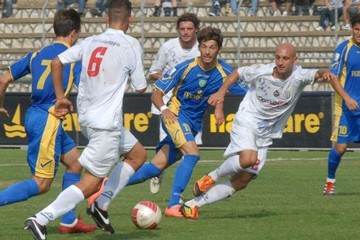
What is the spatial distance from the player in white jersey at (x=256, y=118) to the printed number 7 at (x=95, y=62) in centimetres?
201

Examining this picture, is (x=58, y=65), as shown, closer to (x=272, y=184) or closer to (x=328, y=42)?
(x=272, y=184)

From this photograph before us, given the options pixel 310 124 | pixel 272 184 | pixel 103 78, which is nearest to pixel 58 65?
pixel 103 78

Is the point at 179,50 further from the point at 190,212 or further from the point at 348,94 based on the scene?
the point at 190,212

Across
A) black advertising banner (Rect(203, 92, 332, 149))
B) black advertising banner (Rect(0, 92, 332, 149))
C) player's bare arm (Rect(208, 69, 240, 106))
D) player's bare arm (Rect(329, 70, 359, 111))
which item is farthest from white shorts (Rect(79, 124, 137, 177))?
black advertising banner (Rect(203, 92, 332, 149))

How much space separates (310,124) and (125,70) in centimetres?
1206

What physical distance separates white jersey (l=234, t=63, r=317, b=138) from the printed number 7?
230 centimetres

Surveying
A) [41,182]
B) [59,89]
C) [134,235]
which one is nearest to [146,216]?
[134,235]

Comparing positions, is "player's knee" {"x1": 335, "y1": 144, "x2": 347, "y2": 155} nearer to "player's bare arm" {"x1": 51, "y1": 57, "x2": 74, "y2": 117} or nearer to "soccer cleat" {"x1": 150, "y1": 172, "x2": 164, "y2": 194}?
"soccer cleat" {"x1": 150, "y1": 172, "x2": 164, "y2": 194}

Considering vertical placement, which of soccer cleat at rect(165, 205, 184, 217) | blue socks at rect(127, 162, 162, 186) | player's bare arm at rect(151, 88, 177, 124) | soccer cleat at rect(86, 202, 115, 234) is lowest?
soccer cleat at rect(165, 205, 184, 217)

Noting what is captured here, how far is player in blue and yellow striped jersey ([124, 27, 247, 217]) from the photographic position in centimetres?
1155

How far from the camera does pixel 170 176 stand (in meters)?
16.7

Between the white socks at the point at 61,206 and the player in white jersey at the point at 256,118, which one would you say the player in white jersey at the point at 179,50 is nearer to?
the player in white jersey at the point at 256,118

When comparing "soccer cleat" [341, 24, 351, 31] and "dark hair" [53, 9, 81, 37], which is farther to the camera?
"soccer cleat" [341, 24, 351, 31]

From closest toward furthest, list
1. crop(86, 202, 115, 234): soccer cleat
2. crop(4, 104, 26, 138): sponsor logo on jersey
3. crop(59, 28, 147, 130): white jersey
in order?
1. crop(59, 28, 147, 130): white jersey
2. crop(86, 202, 115, 234): soccer cleat
3. crop(4, 104, 26, 138): sponsor logo on jersey
